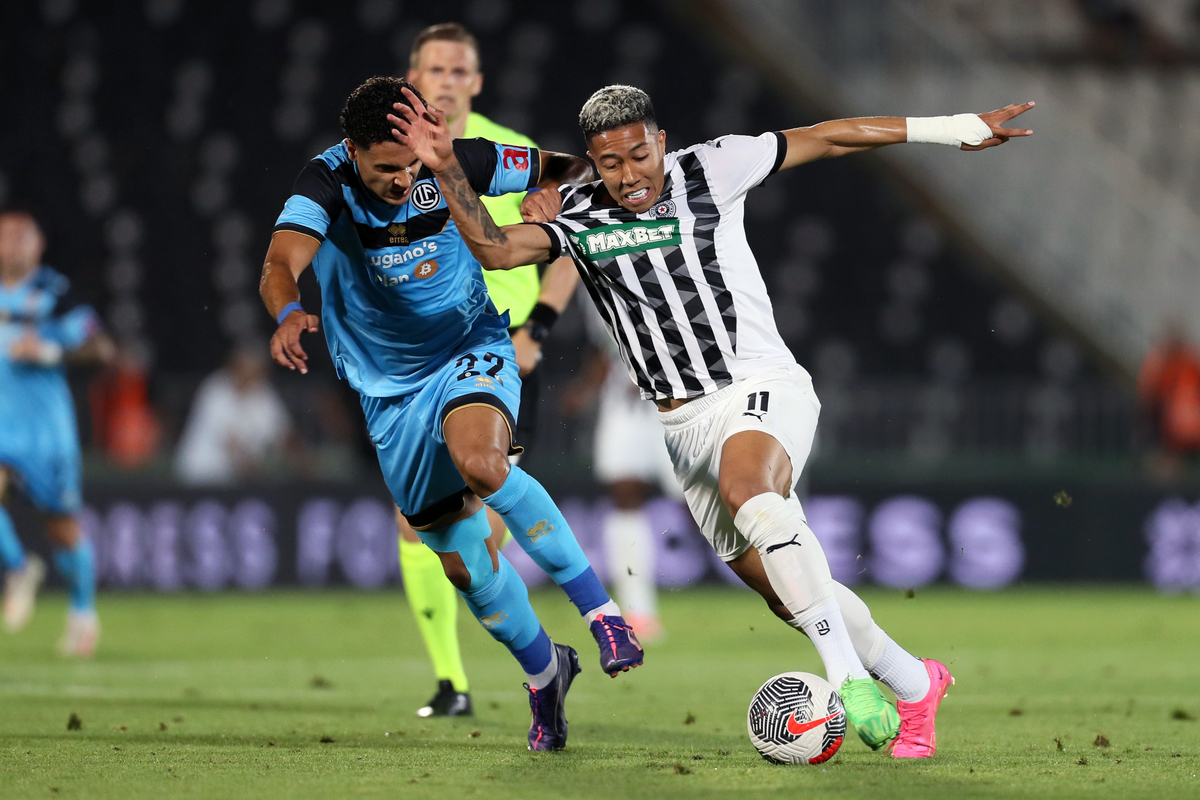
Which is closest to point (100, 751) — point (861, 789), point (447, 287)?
point (447, 287)

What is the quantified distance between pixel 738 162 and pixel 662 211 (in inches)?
12.7

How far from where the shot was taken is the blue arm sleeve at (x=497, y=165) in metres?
5.14

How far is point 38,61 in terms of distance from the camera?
1703 cm

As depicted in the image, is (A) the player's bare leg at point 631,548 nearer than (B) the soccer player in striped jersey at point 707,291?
No

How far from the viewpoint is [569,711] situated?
21.1ft

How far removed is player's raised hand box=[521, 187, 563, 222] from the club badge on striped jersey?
0.78 ft

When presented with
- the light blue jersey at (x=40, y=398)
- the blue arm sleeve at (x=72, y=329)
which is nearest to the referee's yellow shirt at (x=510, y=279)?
the blue arm sleeve at (x=72, y=329)

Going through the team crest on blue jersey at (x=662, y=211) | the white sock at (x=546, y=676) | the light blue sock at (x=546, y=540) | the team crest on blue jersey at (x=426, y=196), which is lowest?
the white sock at (x=546, y=676)

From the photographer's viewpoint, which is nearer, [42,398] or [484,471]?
[484,471]

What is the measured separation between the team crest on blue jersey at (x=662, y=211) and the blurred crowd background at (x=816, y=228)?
8192 millimetres

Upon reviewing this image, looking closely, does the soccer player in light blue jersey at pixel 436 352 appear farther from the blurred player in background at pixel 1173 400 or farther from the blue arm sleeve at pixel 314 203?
the blurred player in background at pixel 1173 400

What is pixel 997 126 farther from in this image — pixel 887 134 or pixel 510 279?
pixel 510 279

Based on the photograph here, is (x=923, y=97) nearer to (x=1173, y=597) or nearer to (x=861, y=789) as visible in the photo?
(x=1173, y=597)

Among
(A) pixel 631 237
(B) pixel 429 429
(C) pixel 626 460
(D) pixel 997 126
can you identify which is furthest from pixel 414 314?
(C) pixel 626 460
